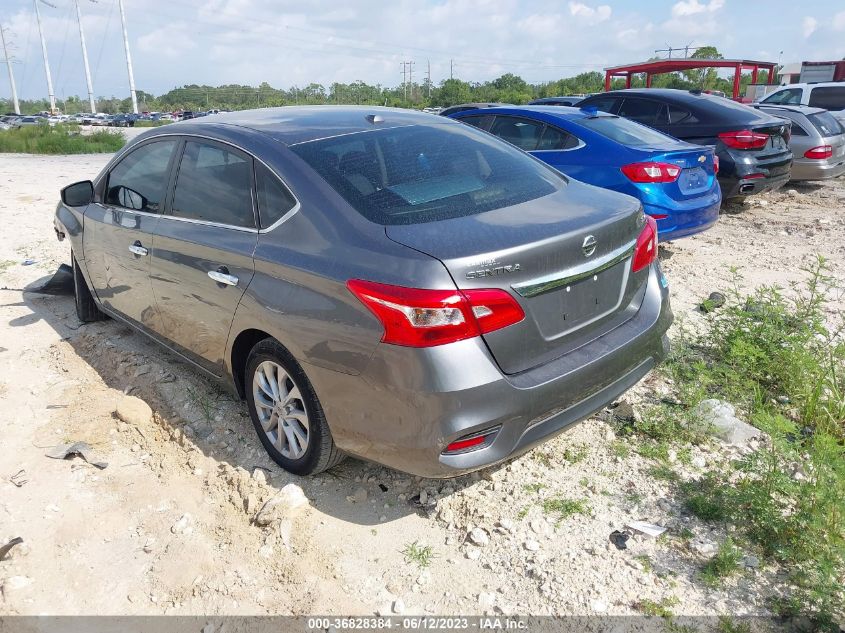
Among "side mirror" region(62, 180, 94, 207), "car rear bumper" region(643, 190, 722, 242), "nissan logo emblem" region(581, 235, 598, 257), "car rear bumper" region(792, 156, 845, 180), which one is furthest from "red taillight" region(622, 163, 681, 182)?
"car rear bumper" region(792, 156, 845, 180)

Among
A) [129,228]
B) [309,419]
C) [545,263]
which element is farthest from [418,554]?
[129,228]

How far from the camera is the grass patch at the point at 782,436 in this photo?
256 centimetres

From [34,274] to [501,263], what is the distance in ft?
19.8

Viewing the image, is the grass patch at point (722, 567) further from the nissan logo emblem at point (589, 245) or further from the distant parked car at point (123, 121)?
the distant parked car at point (123, 121)

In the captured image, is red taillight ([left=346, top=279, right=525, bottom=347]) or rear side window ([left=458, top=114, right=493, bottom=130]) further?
rear side window ([left=458, top=114, right=493, bottom=130])

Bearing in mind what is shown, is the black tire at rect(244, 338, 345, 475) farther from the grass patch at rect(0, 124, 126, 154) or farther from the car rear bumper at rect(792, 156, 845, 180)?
the grass patch at rect(0, 124, 126, 154)

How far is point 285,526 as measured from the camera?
9.66 feet

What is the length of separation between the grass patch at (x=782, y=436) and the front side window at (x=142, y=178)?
3.11 m

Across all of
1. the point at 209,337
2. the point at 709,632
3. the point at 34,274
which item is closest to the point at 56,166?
the point at 34,274

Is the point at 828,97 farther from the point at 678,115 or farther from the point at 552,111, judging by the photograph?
the point at 552,111

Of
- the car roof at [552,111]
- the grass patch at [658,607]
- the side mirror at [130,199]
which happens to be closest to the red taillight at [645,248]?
the grass patch at [658,607]

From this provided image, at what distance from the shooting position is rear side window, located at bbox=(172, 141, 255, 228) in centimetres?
327

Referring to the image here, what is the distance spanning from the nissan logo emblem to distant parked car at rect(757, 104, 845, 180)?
8703 millimetres

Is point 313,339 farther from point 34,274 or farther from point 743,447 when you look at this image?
point 34,274
